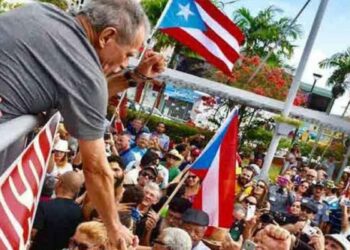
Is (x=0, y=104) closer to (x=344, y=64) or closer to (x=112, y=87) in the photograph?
(x=112, y=87)

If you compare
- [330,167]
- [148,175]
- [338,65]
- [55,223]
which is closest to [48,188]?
[55,223]

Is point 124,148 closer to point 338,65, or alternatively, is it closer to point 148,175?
point 148,175

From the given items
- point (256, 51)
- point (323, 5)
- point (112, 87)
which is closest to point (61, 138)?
point (112, 87)

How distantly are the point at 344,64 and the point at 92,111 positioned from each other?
28.0 metres

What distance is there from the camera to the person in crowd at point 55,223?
3709 mm

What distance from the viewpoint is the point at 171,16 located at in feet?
25.4

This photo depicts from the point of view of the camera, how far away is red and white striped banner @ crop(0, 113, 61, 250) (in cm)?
117

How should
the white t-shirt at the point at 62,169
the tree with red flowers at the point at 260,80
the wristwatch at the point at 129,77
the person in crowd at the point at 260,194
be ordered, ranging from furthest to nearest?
1. the tree with red flowers at the point at 260,80
2. the person in crowd at the point at 260,194
3. the white t-shirt at the point at 62,169
4. the wristwatch at the point at 129,77

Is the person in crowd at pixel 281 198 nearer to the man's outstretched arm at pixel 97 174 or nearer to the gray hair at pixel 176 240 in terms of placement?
the gray hair at pixel 176 240

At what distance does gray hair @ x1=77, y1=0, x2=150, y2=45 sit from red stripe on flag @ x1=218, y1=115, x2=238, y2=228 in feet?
11.8

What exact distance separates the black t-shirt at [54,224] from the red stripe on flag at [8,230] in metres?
2.48

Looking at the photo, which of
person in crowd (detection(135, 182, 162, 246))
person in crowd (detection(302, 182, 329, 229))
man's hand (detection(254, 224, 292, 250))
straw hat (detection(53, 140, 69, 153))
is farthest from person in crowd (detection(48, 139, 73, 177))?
person in crowd (detection(302, 182, 329, 229))

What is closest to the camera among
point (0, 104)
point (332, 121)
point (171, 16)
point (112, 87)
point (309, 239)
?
point (0, 104)

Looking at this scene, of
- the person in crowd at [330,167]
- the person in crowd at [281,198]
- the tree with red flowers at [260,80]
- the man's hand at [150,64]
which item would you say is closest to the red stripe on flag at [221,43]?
the person in crowd at [281,198]
